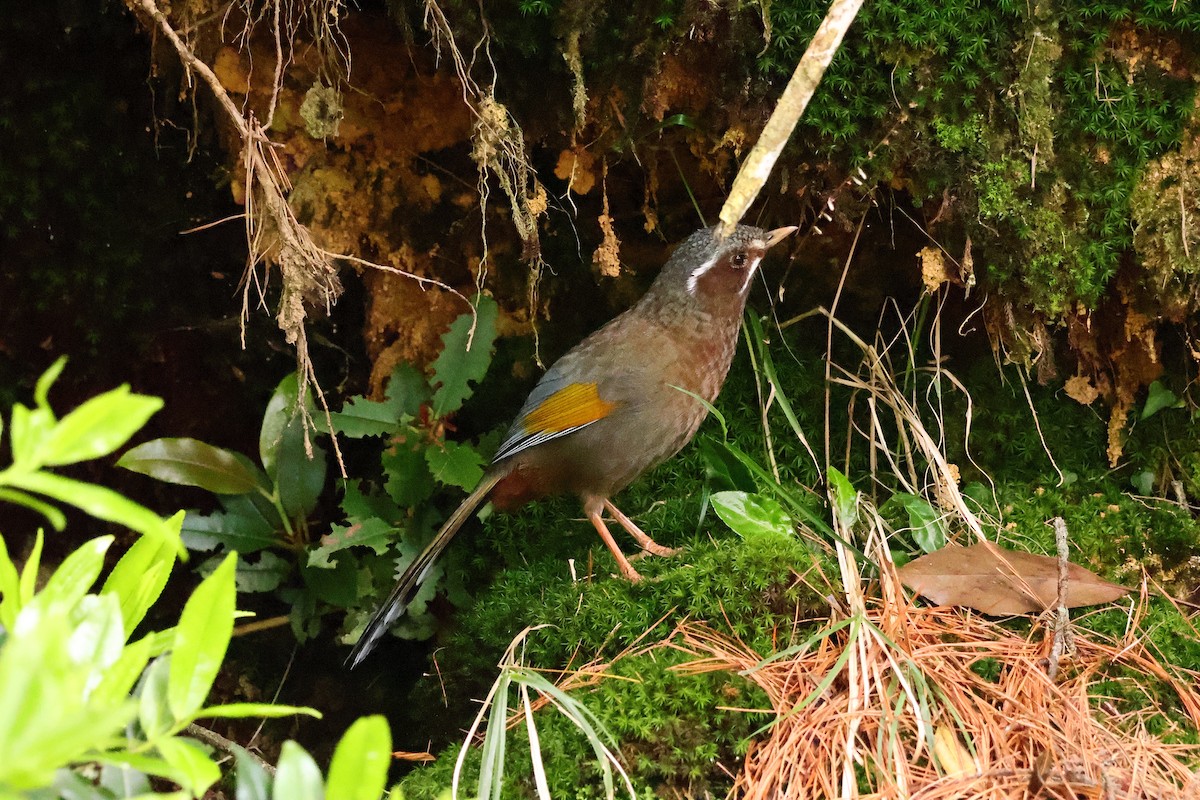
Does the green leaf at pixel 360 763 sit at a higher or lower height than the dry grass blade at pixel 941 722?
higher

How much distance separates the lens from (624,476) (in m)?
3.71

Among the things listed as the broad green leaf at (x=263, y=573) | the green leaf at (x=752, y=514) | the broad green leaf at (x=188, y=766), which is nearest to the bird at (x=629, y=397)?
the green leaf at (x=752, y=514)

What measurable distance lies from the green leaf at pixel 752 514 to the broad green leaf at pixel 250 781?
6.24ft

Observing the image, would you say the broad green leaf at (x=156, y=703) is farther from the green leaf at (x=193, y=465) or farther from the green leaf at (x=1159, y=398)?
the green leaf at (x=1159, y=398)

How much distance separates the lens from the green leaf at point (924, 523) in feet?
10.7

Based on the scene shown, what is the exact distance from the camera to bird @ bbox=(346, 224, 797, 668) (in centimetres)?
366

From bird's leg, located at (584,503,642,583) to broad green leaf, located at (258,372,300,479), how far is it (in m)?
1.32

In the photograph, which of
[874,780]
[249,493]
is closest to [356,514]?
[249,493]

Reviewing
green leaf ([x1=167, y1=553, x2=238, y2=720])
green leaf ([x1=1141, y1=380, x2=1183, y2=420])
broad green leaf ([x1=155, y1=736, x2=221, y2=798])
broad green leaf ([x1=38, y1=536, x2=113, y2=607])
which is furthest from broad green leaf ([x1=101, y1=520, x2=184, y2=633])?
green leaf ([x1=1141, y1=380, x2=1183, y2=420])

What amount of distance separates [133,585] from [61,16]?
3.10m

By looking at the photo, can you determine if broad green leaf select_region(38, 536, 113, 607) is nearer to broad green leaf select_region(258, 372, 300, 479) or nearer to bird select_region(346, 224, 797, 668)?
bird select_region(346, 224, 797, 668)

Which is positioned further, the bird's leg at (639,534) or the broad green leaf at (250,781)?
the bird's leg at (639,534)

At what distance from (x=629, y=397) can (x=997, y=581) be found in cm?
141

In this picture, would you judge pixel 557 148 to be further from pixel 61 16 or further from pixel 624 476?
pixel 61 16
